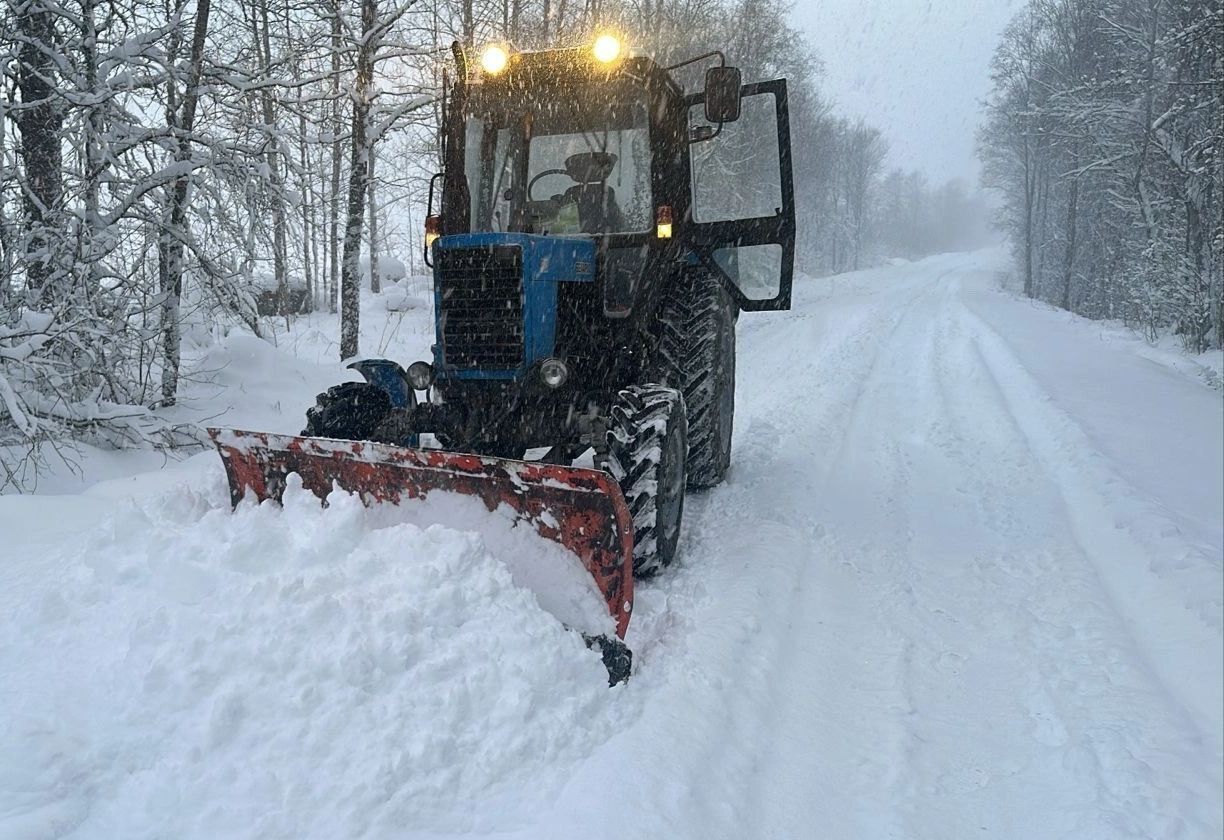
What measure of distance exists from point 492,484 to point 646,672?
1005 mm

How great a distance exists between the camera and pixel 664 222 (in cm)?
438

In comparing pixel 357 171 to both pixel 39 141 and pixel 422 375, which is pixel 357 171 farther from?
pixel 422 375

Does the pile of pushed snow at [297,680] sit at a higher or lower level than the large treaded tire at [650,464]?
lower

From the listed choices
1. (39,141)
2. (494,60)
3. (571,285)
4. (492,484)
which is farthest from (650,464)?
(39,141)

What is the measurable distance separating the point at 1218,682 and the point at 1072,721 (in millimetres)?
1000

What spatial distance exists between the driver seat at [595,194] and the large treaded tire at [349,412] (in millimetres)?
1603

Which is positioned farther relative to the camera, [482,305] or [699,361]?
[699,361]

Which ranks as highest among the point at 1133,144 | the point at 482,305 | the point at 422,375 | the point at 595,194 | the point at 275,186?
the point at 1133,144

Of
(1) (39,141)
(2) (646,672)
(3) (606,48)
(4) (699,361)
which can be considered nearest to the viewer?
(2) (646,672)

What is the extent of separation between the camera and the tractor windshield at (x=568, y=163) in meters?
4.48

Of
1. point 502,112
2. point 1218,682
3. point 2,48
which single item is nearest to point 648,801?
point 1218,682

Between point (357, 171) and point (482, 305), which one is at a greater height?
point (357, 171)

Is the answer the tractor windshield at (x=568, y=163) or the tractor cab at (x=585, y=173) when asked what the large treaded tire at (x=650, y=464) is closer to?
the tractor cab at (x=585, y=173)

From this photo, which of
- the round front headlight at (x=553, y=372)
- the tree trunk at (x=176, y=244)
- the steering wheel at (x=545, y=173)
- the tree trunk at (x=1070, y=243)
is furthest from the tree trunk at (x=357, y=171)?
the tree trunk at (x=1070, y=243)
